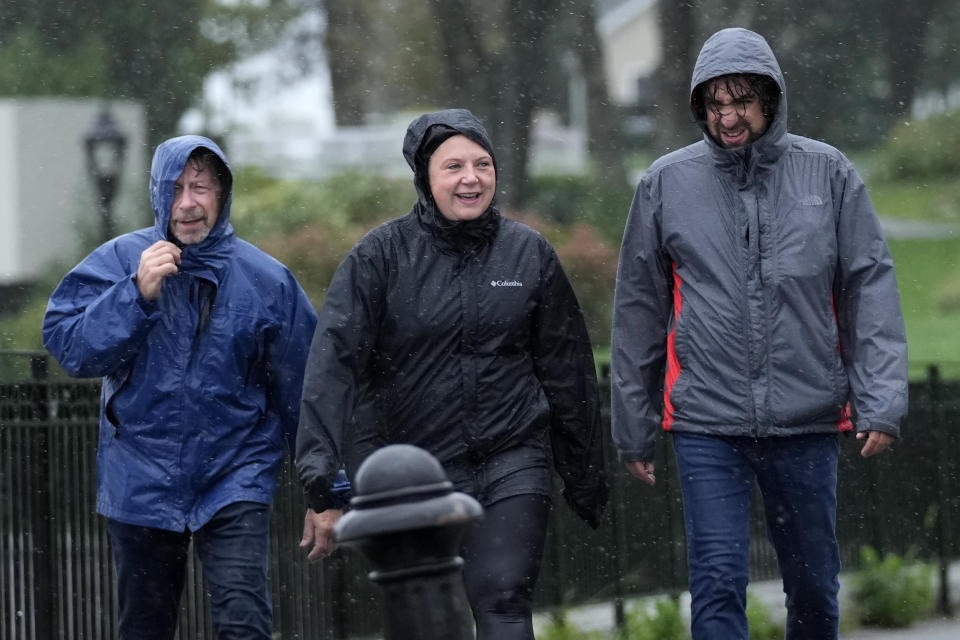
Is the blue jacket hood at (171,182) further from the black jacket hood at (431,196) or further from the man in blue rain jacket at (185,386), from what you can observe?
the black jacket hood at (431,196)

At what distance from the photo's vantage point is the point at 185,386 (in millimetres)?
5039

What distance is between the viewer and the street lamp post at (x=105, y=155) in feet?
58.9

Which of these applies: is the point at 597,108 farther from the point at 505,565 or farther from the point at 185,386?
the point at 505,565

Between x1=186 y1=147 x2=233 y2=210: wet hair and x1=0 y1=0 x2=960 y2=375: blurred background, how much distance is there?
1234 cm

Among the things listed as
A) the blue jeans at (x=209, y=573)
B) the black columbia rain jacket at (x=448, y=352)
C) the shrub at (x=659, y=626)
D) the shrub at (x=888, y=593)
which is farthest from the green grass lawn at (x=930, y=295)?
the blue jeans at (x=209, y=573)

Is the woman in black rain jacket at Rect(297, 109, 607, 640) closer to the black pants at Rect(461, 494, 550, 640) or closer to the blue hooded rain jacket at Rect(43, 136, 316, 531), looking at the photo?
the black pants at Rect(461, 494, 550, 640)

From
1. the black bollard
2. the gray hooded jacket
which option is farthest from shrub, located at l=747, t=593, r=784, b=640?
the black bollard

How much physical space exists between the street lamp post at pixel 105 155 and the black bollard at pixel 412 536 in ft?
49.6

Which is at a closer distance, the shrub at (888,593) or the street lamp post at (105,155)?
the shrub at (888,593)

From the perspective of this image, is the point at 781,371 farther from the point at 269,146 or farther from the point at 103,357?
the point at 269,146

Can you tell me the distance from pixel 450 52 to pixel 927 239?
276 inches

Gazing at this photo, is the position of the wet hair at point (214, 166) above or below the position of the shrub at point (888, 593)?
above

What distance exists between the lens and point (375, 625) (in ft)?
24.0

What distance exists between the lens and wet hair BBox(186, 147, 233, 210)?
5180 millimetres
